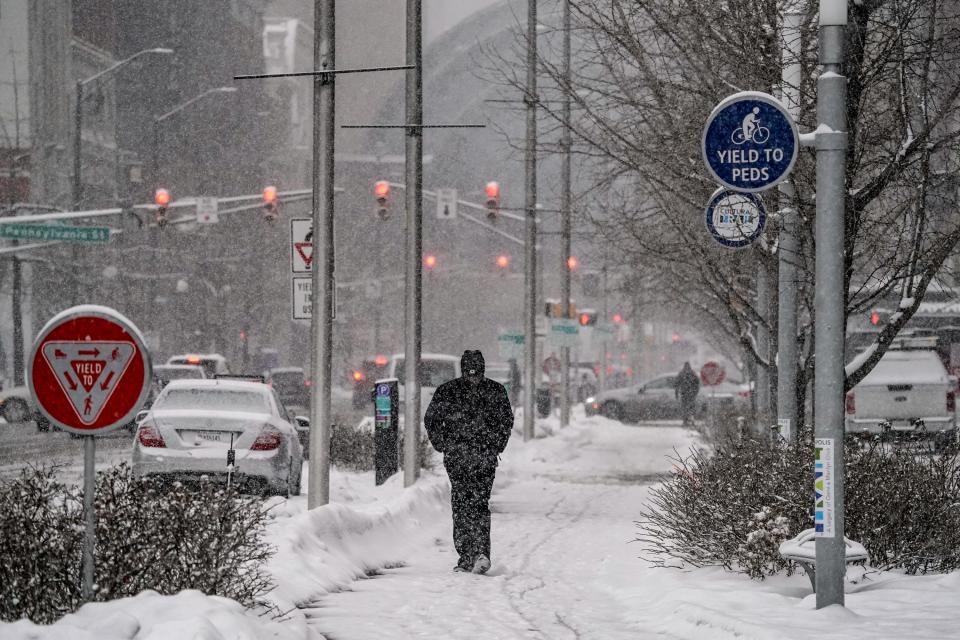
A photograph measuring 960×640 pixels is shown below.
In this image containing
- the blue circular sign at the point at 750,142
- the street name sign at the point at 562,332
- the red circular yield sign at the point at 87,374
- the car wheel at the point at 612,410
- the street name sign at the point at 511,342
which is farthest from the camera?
the car wheel at the point at 612,410

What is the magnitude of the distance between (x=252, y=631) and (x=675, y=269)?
13.1 m

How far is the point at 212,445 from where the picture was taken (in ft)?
55.8

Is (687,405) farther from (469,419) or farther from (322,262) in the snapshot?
(469,419)

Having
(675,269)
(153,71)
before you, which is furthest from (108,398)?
(153,71)

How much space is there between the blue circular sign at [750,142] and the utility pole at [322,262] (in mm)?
6080

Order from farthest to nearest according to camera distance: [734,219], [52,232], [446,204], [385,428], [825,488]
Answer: [446,204] < [52,232] < [385,428] < [734,219] < [825,488]

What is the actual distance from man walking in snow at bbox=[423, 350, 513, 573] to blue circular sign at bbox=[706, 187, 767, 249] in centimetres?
234

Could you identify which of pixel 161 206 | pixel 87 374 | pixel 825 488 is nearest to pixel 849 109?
pixel 825 488

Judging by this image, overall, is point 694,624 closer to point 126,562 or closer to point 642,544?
point 126,562

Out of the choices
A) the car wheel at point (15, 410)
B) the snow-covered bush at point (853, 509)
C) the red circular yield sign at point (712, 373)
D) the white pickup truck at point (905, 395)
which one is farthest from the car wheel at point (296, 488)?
the car wheel at point (15, 410)

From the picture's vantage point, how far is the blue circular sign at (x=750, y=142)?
933 centimetres

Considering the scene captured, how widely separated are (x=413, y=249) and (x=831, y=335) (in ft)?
36.2

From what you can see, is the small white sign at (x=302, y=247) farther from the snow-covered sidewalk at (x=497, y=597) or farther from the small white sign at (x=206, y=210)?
the small white sign at (x=206, y=210)

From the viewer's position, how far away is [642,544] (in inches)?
574
